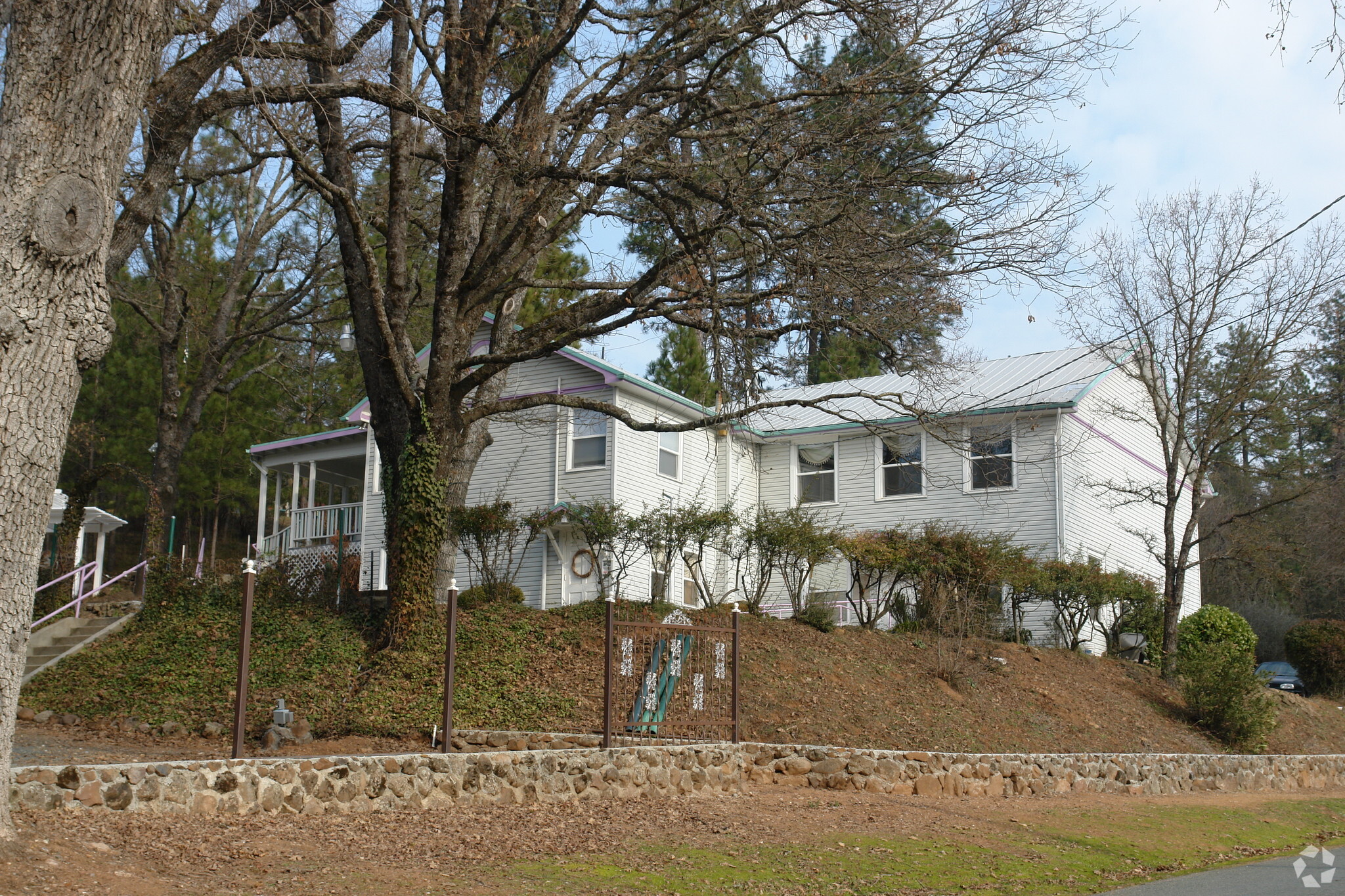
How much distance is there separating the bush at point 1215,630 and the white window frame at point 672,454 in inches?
403

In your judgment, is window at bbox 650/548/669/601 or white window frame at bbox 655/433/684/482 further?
white window frame at bbox 655/433/684/482

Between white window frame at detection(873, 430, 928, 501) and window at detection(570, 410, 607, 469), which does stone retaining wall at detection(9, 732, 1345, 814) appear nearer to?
white window frame at detection(873, 430, 928, 501)

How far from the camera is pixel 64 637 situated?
17.2 metres

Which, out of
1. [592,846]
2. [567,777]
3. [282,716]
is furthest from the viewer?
[282,716]

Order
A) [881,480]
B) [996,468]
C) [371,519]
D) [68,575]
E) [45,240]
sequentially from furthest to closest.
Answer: [881,480]
[371,519]
[996,468]
[68,575]
[45,240]

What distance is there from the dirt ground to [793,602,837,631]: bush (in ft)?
15.0

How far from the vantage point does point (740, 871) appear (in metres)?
7.95

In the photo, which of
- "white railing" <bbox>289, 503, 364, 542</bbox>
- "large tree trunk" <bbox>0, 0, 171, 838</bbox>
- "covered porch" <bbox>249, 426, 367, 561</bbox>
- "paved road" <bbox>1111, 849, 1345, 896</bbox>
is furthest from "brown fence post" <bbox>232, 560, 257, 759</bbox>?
"white railing" <bbox>289, 503, 364, 542</bbox>

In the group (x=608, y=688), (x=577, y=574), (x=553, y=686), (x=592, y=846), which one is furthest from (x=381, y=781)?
(x=577, y=574)

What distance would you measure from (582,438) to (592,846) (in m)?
14.1

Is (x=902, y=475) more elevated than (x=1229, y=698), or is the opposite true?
(x=902, y=475)

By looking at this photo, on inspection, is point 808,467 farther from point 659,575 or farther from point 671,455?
point 659,575

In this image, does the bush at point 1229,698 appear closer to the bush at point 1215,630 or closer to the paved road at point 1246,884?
the bush at point 1215,630

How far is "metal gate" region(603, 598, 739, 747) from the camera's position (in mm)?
11320
